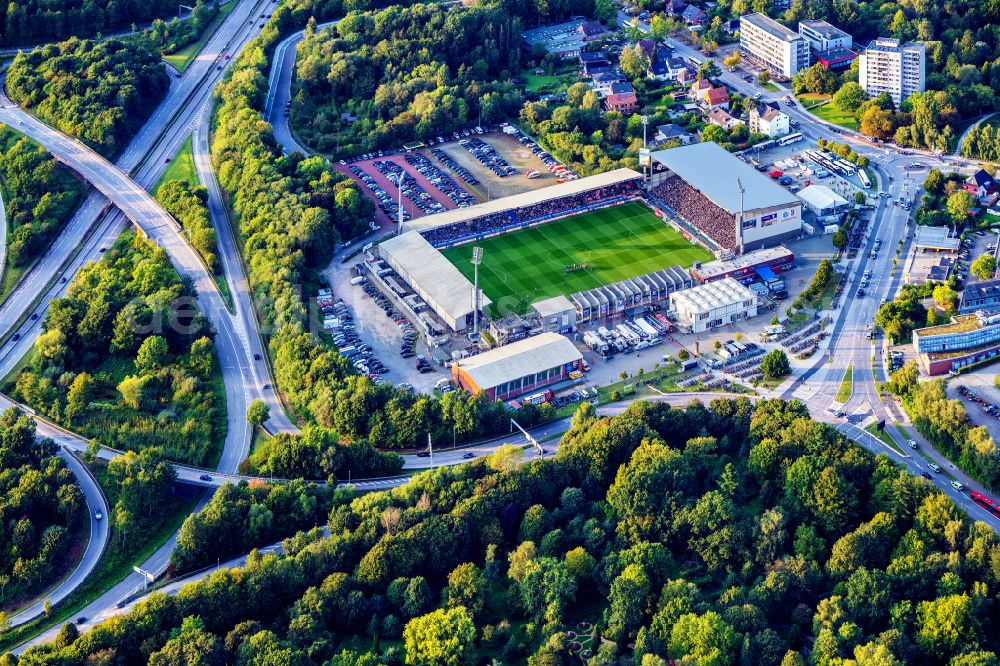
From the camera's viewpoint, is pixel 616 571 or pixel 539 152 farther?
pixel 539 152

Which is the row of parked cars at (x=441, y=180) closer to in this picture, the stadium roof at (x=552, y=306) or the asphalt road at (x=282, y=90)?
the asphalt road at (x=282, y=90)

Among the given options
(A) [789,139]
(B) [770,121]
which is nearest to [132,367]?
(B) [770,121]

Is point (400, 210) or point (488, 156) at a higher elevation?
point (400, 210)

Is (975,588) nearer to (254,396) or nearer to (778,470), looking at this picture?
(778,470)

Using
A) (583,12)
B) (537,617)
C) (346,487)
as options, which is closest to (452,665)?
(537,617)

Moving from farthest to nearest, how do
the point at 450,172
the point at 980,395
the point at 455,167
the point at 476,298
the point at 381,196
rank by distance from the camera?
1. the point at 455,167
2. the point at 450,172
3. the point at 381,196
4. the point at 476,298
5. the point at 980,395

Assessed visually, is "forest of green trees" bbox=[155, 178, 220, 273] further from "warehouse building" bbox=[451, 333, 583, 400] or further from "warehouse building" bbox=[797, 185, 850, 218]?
"warehouse building" bbox=[797, 185, 850, 218]

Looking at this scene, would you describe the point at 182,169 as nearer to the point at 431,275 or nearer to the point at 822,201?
the point at 431,275

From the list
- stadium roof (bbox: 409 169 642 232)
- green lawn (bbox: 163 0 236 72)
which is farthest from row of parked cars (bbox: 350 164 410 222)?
green lawn (bbox: 163 0 236 72)
